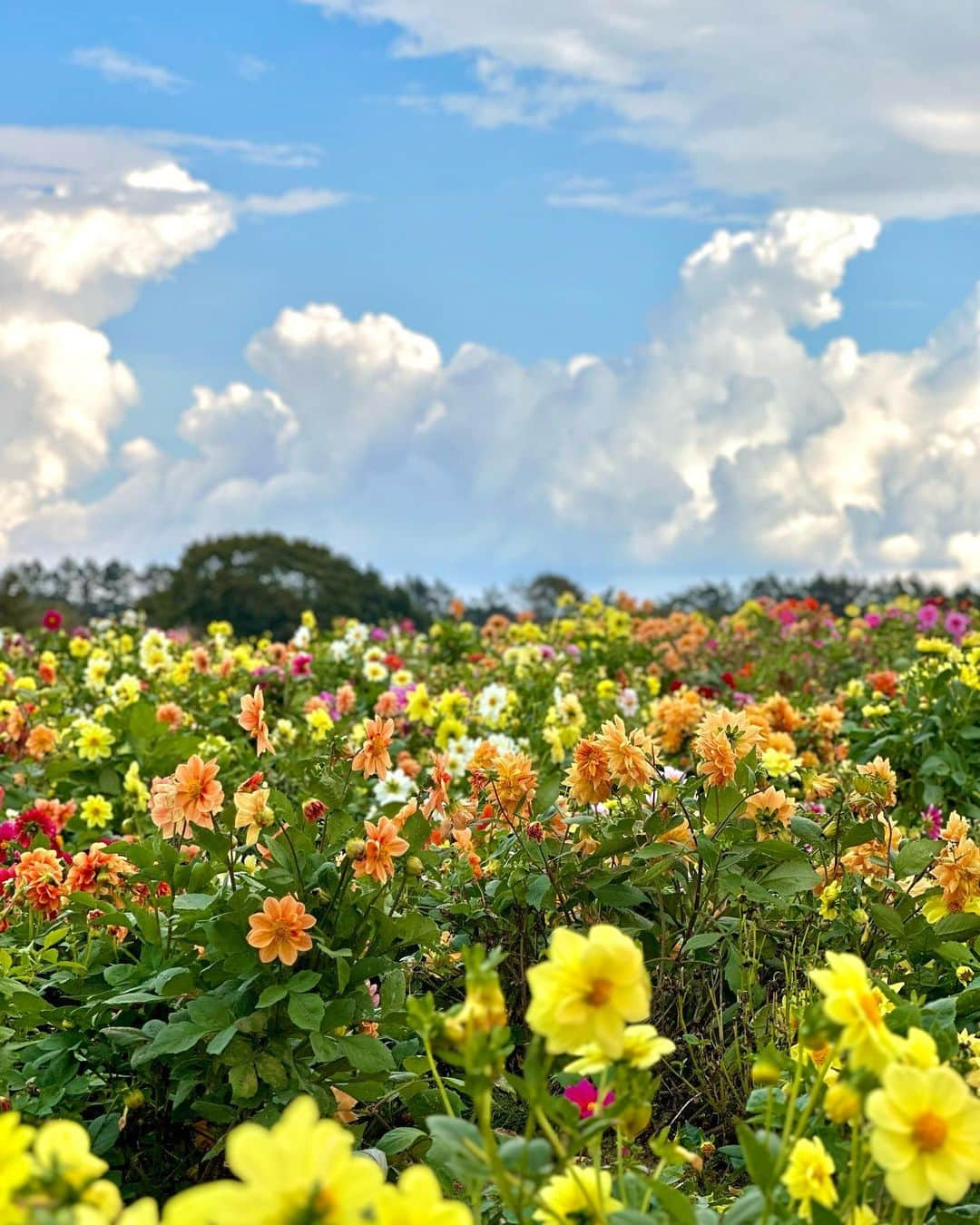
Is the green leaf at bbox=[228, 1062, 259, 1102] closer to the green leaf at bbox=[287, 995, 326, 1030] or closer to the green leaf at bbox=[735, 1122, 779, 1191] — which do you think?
the green leaf at bbox=[287, 995, 326, 1030]

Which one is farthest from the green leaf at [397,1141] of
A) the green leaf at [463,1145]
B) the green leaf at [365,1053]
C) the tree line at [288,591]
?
the tree line at [288,591]

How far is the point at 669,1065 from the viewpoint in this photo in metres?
3.13

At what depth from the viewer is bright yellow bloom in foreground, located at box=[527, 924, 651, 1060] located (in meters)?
1.44

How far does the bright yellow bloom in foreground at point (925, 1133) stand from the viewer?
4.61 ft

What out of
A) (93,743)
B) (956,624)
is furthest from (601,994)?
(956,624)

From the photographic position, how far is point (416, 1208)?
3.84ft

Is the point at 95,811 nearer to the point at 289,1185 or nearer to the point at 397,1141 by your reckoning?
the point at 397,1141

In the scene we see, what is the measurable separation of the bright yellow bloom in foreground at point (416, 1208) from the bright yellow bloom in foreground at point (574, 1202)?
0.40 m

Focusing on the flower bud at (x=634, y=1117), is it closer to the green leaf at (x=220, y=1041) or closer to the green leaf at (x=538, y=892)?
the green leaf at (x=220, y=1041)

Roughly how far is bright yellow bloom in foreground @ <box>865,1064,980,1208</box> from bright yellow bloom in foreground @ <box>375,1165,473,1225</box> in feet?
1.54

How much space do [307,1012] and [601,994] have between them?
1.36 metres

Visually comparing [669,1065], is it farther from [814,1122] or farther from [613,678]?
[613,678]

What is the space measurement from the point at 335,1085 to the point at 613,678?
7.80 m

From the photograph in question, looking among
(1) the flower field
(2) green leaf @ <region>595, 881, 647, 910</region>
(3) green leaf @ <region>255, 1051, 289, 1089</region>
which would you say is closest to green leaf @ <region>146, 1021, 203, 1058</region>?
(1) the flower field
